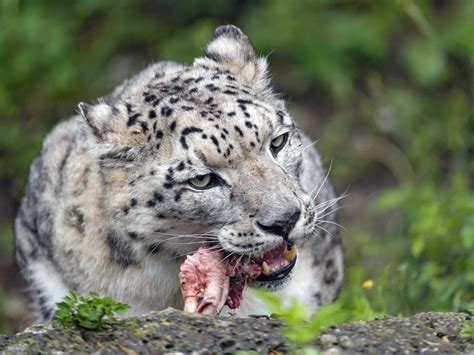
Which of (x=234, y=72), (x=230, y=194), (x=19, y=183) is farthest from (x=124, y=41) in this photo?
(x=230, y=194)

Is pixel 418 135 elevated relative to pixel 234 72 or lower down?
elevated

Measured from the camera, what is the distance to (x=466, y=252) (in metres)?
8.92

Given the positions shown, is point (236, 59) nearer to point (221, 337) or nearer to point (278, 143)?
point (278, 143)

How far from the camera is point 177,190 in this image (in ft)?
23.7

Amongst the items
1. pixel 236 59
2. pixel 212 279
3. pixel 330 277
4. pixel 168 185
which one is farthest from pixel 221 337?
pixel 330 277

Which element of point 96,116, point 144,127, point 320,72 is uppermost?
point 320,72

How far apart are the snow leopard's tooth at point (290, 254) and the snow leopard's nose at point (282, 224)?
29 centimetres

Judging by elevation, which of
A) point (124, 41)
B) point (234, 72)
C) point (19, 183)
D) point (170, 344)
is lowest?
point (170, 344)

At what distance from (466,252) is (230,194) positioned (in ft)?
8.77

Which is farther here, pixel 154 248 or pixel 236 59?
pixel 236 59

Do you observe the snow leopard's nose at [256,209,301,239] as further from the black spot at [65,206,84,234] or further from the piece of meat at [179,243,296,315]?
the black spot at [65,206,84,234]

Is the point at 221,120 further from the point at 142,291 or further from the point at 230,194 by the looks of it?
the point at 142,291

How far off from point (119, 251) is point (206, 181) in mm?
933

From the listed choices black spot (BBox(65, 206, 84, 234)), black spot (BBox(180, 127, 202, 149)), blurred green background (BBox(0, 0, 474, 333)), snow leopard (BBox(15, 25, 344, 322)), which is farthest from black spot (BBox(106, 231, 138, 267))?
blurred green background (BBox(0, 0, 474, 333))
